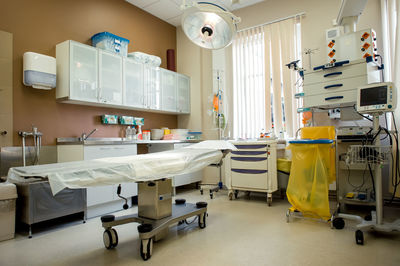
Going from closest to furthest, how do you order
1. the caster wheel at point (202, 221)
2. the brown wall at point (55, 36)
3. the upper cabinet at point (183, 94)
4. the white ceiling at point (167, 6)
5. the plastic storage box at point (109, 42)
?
the caster wheel at point (202, 221) → the brown wall at point (55, 36) → the plastic storage box at point (109, 42) → the white ceiling at point (167, 6) → the upper cabinet at point (183, 94)

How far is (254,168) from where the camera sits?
384 cm

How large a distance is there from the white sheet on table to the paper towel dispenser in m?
1.74

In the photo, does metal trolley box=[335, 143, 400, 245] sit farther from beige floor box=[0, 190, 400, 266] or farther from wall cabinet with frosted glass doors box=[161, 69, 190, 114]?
wall cabinet with frosted glass doors box=[161, 69, 190, 114]

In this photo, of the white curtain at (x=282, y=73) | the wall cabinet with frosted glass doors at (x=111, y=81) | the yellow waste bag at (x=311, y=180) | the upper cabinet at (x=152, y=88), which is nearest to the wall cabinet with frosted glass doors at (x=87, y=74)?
the wall cabinet with frosted glass doors at (x=111, y=81)

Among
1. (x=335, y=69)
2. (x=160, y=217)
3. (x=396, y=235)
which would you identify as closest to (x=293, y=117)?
(x=335, y=69)

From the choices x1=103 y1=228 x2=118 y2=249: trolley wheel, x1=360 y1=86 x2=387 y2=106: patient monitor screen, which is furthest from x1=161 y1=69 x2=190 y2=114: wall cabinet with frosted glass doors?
x1=360 y1=86 x2=387 y2=106: patient monitor screen

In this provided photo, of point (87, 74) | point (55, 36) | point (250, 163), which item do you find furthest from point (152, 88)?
point (250, 163)

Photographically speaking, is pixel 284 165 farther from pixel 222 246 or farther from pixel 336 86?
pixel 222 246

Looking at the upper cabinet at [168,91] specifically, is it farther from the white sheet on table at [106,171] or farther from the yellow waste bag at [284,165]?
the white sheet on table at [106,171]

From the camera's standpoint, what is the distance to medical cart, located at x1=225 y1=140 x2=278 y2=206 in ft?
12.3

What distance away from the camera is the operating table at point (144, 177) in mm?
1562

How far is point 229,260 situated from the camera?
78.0 inches

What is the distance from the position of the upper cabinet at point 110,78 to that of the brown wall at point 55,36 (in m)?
0.37

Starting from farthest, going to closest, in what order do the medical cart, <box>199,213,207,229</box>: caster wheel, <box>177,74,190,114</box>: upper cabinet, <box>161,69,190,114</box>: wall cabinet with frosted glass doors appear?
<box>177,74,190,114</box>: upper cabinet
<box>161,69,190,114</box>: wall cabinet with frosted glass doors
the medical cart
<box>199,213,207,229</box>: caster wheel
